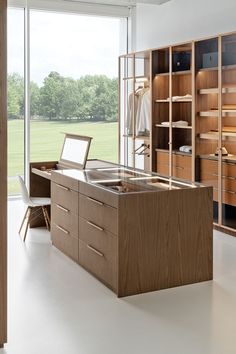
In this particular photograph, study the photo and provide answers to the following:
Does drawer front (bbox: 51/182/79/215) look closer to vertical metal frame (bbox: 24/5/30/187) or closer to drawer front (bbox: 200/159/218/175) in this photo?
drawer front (bbox: 200/159/218/175)

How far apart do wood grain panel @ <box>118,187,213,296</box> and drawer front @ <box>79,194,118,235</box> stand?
0.33ft

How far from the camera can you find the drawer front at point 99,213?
164 inches

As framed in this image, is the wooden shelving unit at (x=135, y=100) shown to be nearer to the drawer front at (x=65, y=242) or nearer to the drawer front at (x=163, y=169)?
the drawer front at (x=163, y=169)

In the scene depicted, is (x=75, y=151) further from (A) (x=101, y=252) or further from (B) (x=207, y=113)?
(A) (x=101, y=252)

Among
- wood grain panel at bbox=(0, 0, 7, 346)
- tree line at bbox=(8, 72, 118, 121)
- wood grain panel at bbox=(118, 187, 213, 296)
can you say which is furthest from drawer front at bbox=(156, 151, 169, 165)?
wood grain panel at bbox=(0, 0, 7, 346)

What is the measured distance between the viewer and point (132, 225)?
4137 mm

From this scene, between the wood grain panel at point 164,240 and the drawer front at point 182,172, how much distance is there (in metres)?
2.46

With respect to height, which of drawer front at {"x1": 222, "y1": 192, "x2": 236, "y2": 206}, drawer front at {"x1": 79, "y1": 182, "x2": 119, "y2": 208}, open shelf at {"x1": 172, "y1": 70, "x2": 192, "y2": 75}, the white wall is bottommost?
drawer front at {"x1": 222, "y1": 192, "x2": 236, "y2": 206}

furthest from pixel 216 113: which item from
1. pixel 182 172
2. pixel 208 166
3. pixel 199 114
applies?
pixel 182 172

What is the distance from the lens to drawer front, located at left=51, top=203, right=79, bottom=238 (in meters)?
5.00

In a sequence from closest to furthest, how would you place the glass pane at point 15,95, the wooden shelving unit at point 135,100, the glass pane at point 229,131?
the glass pane at point 229,131 < the wooden shelving unit at point 135,100 < the glass pane at point 15,95

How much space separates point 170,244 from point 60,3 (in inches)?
229

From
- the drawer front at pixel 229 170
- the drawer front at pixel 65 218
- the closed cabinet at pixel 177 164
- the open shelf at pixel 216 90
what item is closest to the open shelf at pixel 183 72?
the open shelf at pixel 216 90

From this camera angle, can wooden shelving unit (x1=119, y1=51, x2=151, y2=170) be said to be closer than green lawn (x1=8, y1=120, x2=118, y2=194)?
Yes
